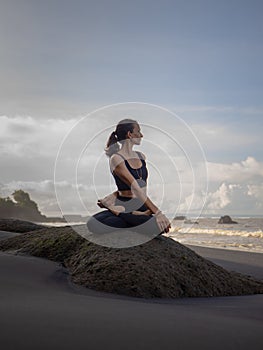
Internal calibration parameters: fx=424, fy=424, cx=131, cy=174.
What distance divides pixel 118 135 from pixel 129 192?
715 mm

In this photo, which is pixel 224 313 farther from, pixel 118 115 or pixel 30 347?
pixel 118 115

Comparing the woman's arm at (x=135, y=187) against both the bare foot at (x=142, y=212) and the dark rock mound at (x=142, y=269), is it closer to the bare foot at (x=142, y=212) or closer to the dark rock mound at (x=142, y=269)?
the bare foot at (x=142, y=212)

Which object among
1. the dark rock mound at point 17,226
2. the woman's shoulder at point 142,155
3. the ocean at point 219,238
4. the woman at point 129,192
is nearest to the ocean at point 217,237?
the ocean at point 219,238

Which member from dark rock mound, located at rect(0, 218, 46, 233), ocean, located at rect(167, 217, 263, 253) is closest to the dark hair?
ocean, located at rect(167, 217, 263, 253)

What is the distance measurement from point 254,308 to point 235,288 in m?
1.45

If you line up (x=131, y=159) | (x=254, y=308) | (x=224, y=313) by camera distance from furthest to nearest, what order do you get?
(x=131, y=159) < (x=254, y=308) < (x=224, y=313)

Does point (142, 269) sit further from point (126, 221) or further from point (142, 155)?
point (142, 155)

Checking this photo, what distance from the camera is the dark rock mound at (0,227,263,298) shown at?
4.41 m

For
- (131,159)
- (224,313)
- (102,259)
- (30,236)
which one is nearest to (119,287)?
(102,259)

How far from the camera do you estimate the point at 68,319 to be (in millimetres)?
2674

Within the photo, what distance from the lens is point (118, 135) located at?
5164mm

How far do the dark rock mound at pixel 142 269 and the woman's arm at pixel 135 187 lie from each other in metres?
0.40

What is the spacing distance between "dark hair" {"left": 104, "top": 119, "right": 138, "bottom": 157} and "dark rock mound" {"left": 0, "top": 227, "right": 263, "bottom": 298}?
1.19 m

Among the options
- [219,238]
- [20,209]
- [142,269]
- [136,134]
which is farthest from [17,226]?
[20,209]
